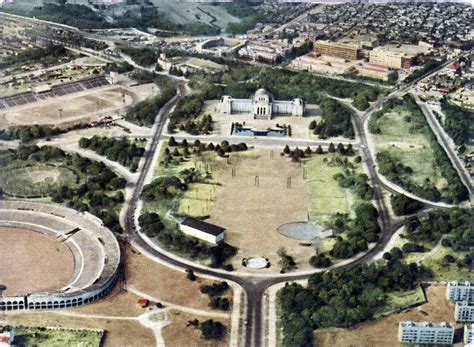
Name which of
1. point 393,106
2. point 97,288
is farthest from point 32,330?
point 393,106

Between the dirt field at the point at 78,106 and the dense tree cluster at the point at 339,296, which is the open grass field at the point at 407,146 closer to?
the dense tree cluster at the point at 339,296

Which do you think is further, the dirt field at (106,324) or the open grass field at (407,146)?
the open grass field at (407,146)

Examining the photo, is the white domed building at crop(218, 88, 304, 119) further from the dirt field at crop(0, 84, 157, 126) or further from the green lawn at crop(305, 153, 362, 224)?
the green lawn at crop(305, 153, 362, 224)

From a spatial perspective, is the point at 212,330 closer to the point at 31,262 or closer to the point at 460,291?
the point at 31,262

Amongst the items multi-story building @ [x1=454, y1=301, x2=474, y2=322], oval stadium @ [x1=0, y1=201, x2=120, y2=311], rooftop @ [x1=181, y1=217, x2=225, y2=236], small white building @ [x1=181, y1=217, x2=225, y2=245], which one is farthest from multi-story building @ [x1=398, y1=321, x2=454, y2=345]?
oval stadium @ [x1=0, y1=201, x2=120, y2=311]

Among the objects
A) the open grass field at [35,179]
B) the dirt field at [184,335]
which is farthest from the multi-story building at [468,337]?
the open grass field at [35,179]

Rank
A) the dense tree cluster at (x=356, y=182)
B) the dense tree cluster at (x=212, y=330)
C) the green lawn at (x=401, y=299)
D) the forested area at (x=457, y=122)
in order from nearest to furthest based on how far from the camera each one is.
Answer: the dense tree cluster at (x=212, y=330), the green lawn at (x=401, y=299), the dense tree cluster at (x=356, y=182), the forested area at (x=457, y=122)
